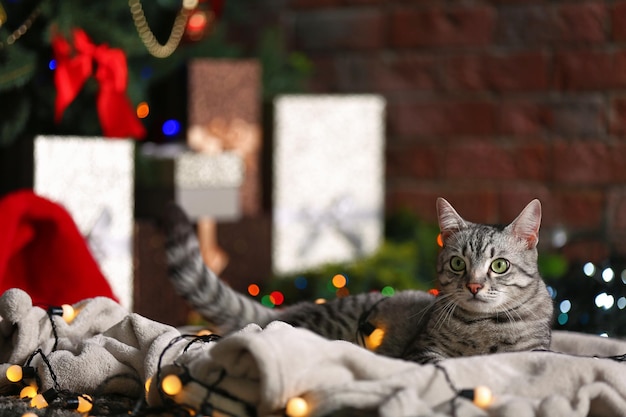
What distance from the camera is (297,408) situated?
73 centimetres

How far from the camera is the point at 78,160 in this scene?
5.64ft

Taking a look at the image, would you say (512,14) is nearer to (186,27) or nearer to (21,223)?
(186,27)

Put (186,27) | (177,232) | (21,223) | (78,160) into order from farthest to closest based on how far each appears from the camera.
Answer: (186,27)
(78,160)
(21,223)
(177,232)

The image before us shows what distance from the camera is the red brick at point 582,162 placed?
7.52 ft

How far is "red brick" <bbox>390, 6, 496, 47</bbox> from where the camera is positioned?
239 cm

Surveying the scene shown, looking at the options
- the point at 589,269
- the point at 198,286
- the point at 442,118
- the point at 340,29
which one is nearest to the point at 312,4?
the point at 340,29

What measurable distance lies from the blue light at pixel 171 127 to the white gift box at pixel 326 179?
229mm

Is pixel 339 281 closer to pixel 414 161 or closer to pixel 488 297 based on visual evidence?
pixel 414 161

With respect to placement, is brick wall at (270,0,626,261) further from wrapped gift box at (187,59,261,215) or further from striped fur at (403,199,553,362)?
striped fur at (403,199,553,362)

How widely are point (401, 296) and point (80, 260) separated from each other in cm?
48

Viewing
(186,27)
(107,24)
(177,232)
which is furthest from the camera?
(186,27)

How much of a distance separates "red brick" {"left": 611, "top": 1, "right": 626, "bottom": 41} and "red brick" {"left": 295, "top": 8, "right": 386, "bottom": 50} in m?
0.59

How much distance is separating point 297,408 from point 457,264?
0.41 m

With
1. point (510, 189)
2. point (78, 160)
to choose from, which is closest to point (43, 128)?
point (78, 160)
